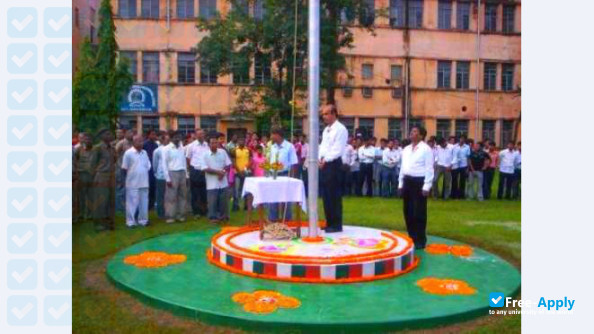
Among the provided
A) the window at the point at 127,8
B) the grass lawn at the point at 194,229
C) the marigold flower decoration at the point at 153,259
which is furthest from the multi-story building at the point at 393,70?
the marigold flower decoration at the point at 153,259

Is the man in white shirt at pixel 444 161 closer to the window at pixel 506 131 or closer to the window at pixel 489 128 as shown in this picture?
the window at pixel 489 128

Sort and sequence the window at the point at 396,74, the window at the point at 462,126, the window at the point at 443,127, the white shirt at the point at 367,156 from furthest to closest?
the window at the point at 462,126 → the window at the point at 443,127 → the window at the point at 396,74 → the white shirt at the point at 367,156

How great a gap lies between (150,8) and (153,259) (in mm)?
23258

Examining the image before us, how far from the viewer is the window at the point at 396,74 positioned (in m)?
30.2

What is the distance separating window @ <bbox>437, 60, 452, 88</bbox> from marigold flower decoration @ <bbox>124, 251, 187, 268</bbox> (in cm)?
2608

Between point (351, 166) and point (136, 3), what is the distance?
17.8m

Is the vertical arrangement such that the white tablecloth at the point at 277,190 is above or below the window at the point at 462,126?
below

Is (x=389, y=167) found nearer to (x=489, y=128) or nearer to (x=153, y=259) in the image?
(x=153, y=259)

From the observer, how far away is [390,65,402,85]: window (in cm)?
3020

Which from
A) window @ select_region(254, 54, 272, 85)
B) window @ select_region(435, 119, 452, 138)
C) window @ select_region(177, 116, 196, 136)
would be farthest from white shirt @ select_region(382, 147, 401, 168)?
window @ select_region(435, 119, 452, 138)

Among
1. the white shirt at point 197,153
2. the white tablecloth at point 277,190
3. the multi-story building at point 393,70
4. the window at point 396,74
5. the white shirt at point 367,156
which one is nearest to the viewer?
the white tablecloth at point 277,190

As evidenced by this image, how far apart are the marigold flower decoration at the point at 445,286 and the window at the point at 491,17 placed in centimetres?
2832

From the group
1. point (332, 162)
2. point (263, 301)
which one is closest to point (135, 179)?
point (332, 162)

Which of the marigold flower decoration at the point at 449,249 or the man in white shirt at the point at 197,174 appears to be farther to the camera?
the man in white shirt at the point at 197,174
